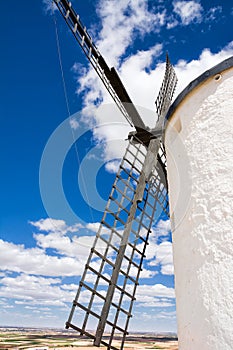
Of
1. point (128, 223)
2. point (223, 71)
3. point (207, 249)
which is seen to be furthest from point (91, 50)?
point (207, 249)

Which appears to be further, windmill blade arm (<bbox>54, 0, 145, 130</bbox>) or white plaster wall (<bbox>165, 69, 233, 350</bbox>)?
windmill blade arm (<bbox>54, 0, 145, 130</bbox>)

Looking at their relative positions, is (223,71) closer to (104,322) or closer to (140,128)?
(104,322)

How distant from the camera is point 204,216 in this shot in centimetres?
254

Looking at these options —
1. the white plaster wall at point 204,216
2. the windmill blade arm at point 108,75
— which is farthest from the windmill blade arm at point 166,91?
the white plaster wall at point 204,216

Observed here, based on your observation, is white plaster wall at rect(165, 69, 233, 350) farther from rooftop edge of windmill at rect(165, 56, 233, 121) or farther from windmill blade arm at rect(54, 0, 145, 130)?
windmill blade arm at rect(54, 0, 145, 130)

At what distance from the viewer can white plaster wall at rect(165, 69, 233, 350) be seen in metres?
2.23

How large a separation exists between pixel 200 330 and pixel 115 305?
12.1ft

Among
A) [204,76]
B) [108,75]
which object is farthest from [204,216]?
[108,75]

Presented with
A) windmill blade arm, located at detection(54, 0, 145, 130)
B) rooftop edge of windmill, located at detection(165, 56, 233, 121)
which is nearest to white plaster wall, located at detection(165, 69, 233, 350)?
rooftop edge of windmill, located at detection(165, 56, 233, 121)

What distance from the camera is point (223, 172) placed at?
253 centimetres

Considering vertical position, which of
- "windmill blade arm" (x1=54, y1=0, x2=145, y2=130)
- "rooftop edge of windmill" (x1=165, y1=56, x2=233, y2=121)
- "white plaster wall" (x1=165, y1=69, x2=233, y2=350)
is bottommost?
"white plaster wall" (x1=165, y1=69, x2=233, y2=350)

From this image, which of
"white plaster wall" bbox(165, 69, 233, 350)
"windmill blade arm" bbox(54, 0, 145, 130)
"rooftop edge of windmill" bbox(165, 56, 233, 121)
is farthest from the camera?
"windmill blade arm" bbox(54, 0, 145, 130)

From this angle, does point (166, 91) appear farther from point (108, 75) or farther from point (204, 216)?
point (204, 216)

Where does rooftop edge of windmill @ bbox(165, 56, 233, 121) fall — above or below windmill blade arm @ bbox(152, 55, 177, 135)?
below
